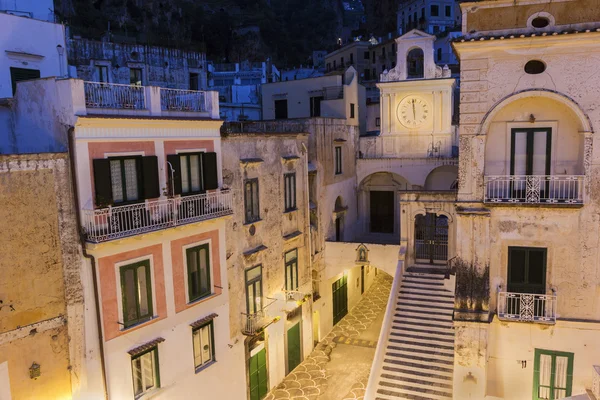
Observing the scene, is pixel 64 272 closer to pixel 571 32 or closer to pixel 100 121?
pixel 100 121

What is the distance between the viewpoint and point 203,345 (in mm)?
17391

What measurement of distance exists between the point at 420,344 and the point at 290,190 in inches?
352

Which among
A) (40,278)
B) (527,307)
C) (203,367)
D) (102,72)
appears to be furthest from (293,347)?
(102,72)

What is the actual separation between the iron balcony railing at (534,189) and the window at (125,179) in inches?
416

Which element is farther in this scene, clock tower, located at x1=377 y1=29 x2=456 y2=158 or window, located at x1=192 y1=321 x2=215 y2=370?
clock tower, located at x1=377 y1=29 x2=456 y2=158

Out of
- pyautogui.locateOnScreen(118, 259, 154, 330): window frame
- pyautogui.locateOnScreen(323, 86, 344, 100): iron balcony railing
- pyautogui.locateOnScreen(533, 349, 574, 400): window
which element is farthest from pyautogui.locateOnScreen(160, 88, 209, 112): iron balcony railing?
pyautogui.locateOnScreen(323, 86, 344, 100): iron balcony railing

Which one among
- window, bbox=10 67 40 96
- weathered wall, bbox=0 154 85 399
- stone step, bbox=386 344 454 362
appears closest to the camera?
weathered wall, bbox=0 154 85 399

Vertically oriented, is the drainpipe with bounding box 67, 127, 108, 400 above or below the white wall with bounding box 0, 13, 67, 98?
below

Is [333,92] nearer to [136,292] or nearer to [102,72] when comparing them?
[102,72]

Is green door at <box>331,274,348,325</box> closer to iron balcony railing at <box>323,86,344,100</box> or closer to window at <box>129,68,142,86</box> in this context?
Result: iron balcony railing at <box>323,86,344,100</box>

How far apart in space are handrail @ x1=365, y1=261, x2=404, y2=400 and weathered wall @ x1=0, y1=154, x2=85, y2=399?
33.3 ft

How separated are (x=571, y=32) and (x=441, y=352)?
12.4 meters

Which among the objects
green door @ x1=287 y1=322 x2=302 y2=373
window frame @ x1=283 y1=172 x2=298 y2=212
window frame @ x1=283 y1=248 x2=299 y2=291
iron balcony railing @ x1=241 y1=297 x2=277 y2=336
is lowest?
green door @ x1=287 y1=322 x2=302 y2=373

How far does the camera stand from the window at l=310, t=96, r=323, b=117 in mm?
32303
